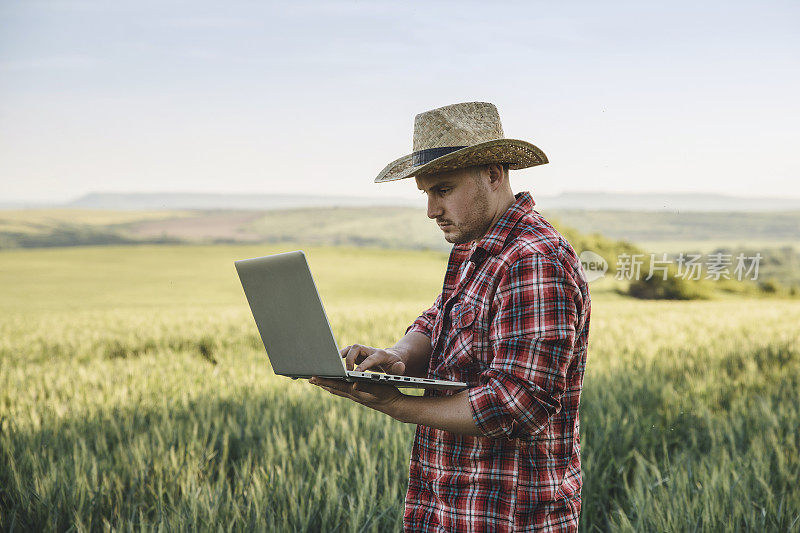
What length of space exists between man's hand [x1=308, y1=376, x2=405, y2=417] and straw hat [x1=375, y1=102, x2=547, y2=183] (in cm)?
63

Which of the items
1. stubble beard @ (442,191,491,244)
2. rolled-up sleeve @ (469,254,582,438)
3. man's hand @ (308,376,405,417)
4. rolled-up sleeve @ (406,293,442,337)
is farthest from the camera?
rolled-up sleeve @ (406,293,442,337)

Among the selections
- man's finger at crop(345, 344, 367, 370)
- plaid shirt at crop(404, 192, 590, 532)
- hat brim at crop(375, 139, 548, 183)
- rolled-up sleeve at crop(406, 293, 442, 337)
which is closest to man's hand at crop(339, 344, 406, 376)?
man's finger at crop(345, 344, 367, 370)

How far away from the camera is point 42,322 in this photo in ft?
40.0

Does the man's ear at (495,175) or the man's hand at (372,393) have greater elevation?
the man's ear at (495,175)

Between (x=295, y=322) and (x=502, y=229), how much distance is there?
637 mm

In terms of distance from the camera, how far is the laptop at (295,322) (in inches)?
70.3

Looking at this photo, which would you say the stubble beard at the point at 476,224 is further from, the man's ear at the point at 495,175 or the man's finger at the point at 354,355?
the man's finger at the point at 354,355

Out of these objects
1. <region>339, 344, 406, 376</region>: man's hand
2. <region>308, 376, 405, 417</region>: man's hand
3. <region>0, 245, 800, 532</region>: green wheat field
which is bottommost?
<region>0, 245, 800, 532</region>: green wheat field

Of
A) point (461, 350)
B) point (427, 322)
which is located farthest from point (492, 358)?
point (427, 322)

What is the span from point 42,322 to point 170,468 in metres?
9.58

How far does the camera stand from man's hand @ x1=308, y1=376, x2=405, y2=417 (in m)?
1.91

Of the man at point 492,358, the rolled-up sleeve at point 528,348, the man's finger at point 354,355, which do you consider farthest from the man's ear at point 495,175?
the man's finger at point 354,355

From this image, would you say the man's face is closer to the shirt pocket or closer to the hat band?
the hat band

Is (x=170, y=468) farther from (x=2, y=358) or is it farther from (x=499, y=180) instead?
(x=2, y=358)
